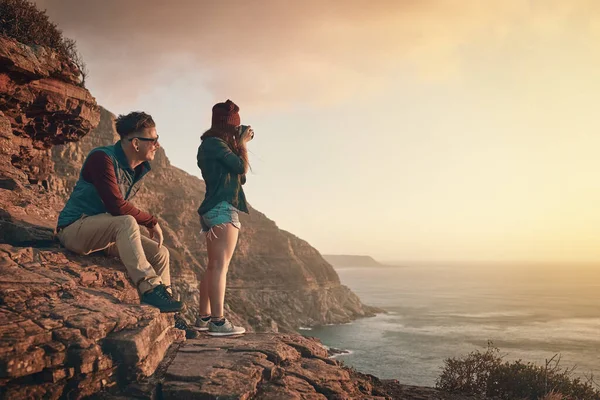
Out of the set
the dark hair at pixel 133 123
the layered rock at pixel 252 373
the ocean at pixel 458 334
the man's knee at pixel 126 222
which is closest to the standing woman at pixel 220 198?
the layered rock at pixel 252 373

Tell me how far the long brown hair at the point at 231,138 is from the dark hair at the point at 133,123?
808 millimetres

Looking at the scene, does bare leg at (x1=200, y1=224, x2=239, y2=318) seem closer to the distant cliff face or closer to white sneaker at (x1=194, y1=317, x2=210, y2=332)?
white sneaker at (x1=194, y1=317, x2=210, y2=332)

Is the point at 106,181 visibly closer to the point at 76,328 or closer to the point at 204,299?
the point at 76,328

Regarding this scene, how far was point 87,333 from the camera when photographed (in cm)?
387

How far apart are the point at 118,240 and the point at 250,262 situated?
86.1m

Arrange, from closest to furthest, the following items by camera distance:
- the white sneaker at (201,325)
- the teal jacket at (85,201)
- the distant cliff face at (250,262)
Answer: the teal jacket at (85,201) → the white sneaker at (201,325) → the distant cliff face at (250,262)

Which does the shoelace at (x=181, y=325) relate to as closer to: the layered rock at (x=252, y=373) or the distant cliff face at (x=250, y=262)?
the layered rock at (x=252, y=373)

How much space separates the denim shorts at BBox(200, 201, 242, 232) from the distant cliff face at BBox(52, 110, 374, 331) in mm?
47575

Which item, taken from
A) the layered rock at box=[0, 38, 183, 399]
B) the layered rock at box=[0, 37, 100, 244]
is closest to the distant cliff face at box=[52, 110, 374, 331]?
the layered rock at box=[0, 37, 100, 244]

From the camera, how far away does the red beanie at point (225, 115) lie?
5762 mm

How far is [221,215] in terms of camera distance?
18.0 feet

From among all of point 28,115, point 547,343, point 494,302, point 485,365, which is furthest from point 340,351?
point 494,302

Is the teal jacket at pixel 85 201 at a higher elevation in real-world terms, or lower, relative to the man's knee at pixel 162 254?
higher

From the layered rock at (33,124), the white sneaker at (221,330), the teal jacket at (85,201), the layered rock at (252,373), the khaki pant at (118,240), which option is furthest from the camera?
the layered rock at (33,124)
